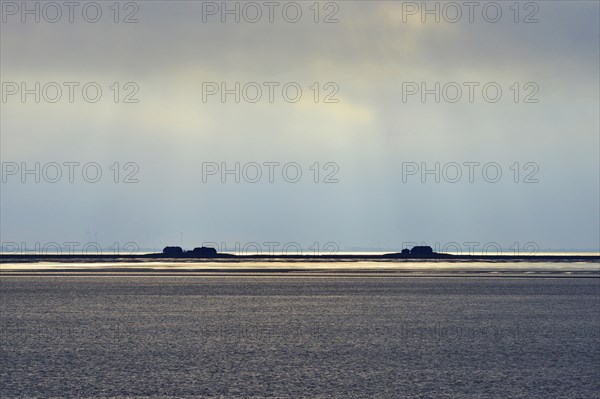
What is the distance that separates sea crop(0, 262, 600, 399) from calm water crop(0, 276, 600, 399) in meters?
0.04

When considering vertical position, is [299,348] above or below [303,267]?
above

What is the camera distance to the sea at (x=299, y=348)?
14350 millimetres

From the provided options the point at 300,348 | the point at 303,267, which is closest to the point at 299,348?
the point at 300,348

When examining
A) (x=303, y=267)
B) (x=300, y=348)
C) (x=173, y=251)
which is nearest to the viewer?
(x=300, y=348)

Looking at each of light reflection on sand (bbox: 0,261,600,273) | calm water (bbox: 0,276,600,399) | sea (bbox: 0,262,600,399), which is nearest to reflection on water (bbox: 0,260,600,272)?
light reflection on sand (bbox: 0,261,600,273)

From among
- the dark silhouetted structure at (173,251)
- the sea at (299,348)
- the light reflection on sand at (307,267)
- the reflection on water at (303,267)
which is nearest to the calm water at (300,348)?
the sea at (299,348)

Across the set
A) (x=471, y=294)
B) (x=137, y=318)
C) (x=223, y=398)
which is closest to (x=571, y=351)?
(x=223, y=398)

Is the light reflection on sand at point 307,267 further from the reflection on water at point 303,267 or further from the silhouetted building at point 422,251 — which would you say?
the silhouetted building at point 422,251

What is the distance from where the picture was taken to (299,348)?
1942 cm

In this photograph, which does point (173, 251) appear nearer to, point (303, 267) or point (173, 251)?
point (173, 251)

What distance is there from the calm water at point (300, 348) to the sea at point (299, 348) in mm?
35

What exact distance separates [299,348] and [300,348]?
23mm

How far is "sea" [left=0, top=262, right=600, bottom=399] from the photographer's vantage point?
14.4 m

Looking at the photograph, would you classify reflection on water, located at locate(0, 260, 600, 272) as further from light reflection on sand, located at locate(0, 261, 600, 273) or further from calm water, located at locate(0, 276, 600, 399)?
calm water, located at locate(0, 276, 600, 399)
